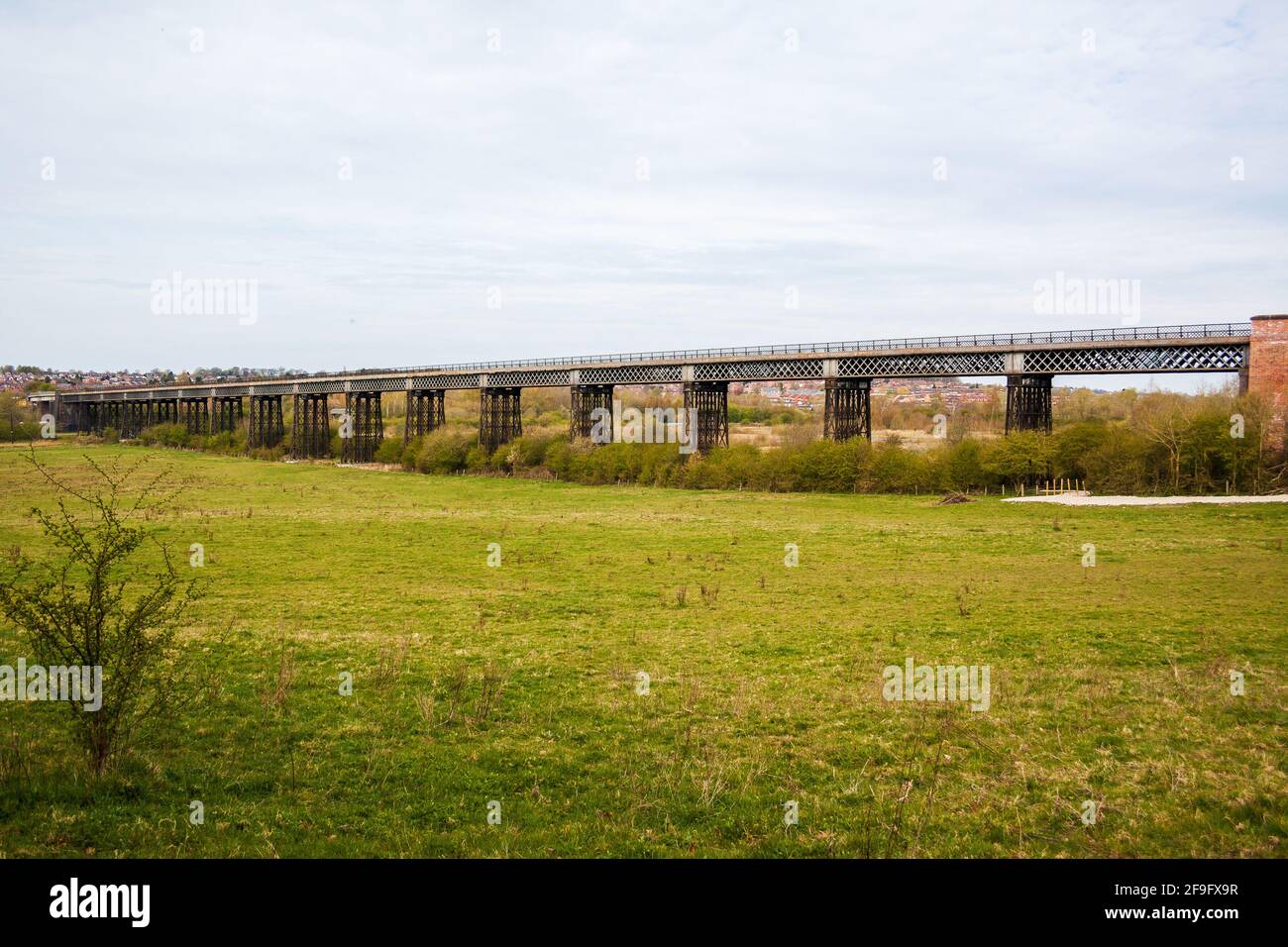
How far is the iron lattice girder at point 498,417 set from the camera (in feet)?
277

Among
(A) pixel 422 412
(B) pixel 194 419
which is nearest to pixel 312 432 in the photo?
(A) pixel 422 412

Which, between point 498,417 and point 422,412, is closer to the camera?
point 498,417

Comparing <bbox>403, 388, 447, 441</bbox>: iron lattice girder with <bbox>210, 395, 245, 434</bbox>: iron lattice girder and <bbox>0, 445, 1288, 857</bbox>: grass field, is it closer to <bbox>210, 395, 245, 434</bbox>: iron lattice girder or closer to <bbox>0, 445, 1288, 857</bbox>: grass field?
<bbox>210, 395, 245, 434</bbox>: iron lattice girder

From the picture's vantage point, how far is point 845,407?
63750mm

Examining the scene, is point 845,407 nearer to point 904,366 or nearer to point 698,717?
point 904,366

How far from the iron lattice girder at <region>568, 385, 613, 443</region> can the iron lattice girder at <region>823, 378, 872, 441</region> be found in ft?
70.6

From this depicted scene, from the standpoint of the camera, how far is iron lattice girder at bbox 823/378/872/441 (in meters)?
63.2

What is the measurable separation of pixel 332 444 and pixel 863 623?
103m

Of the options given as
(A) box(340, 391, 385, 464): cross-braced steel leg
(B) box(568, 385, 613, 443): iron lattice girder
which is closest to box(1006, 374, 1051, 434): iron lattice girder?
(B) box(568, 385, 613, 443): iron lattice girder

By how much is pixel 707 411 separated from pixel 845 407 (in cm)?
1214

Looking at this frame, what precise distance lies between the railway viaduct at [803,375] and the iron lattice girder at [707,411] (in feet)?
0.32

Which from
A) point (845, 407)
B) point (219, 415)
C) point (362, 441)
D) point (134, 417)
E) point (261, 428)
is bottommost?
point (362, 441)

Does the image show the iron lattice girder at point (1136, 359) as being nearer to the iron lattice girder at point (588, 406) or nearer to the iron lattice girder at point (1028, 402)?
the iron lattice girder at point (1028, 402)

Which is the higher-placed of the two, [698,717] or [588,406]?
[588,406]
